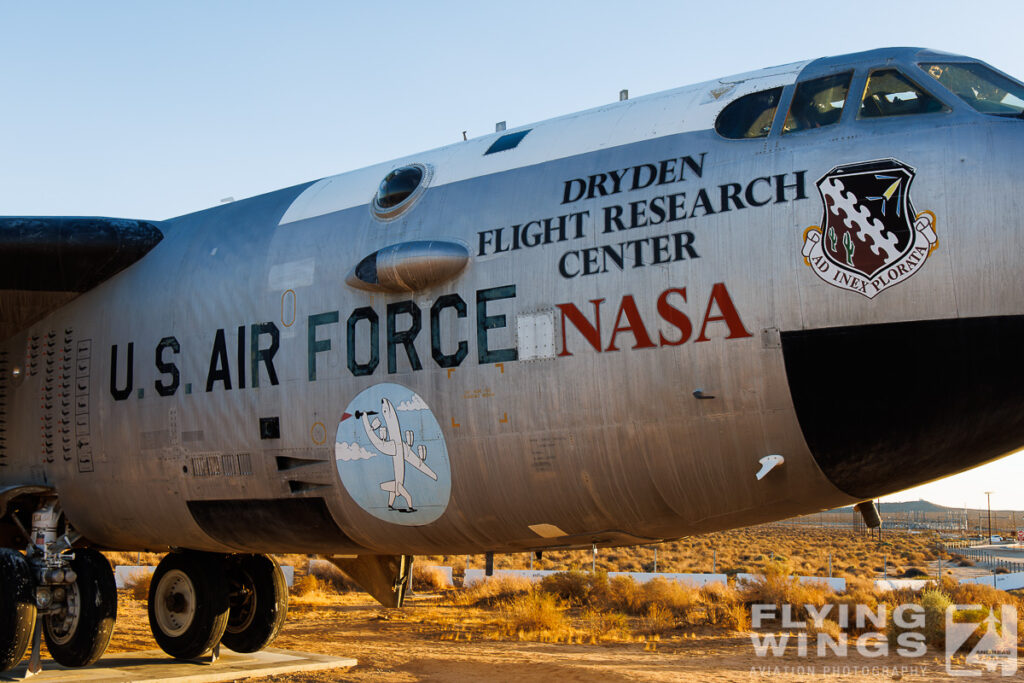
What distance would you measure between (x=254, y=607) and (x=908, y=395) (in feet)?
31.3

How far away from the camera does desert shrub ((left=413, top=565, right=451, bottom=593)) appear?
28828 mm

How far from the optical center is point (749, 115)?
7.05 metres

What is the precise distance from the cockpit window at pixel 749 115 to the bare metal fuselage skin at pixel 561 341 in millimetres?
136

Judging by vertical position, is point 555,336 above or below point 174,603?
above

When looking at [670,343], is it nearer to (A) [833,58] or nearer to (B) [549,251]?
(B) [549,251]

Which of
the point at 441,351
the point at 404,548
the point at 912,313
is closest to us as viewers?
the point at 912,313

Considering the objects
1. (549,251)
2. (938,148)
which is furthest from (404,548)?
(938,148)

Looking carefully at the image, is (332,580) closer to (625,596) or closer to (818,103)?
(625,596)

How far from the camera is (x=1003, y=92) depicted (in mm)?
6648

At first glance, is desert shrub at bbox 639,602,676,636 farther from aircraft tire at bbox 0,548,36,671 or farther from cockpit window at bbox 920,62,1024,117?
cockpit window at bbox 920,62,1024,117

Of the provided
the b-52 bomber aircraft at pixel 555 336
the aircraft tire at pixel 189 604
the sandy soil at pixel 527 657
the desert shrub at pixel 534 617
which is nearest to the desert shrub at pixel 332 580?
the sandy soil at pixel 527 657

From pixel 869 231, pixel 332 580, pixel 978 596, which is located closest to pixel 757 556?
pixel 978 596

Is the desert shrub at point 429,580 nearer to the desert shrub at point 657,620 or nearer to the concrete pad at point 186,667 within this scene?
the desert shrub at point 657,620

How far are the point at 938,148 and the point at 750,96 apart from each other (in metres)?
1.55
